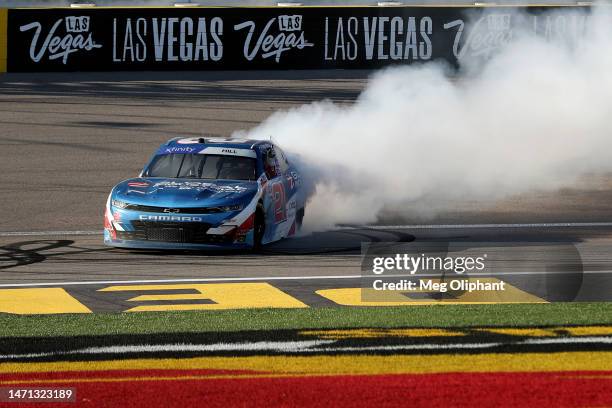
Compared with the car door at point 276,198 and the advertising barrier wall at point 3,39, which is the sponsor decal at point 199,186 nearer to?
the car door at point 276,198

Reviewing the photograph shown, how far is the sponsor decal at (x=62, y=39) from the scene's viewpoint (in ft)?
89.8

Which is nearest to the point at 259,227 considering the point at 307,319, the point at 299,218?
the point at 299,218

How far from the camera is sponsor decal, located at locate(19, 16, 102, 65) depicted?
27.4 m

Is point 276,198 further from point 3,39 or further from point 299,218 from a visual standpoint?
point 3,39

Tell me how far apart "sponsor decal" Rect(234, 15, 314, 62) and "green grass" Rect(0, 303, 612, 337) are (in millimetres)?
17743

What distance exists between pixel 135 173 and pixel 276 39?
31.5 ft

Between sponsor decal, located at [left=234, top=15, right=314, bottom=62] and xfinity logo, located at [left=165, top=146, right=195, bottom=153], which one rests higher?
sponsor decal, located at [left=234, top=15, right=314, bottom=62]

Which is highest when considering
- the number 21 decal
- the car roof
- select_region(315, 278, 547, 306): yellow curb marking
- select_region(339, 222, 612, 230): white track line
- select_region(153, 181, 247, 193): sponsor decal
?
the car roof

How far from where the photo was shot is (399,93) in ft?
70.9

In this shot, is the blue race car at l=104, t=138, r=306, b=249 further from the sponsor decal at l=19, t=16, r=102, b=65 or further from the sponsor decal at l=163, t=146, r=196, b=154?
the sponsor decal at l=19, t=16, r=102, b=65

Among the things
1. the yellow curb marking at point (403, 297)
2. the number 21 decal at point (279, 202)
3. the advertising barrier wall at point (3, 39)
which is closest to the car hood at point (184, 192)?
the number 21 decal at point (279, 202)

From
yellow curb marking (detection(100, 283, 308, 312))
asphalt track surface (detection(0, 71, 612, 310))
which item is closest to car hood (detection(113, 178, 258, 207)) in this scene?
asphalt track surface (detection(0, 71, 612, 310))

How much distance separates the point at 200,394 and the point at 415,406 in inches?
53.1

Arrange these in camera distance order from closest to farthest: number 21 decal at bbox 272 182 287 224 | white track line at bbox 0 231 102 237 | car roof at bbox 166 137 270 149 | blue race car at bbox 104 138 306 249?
1. blue race car at bbox 104 138 306 249
2. number 21 decal at bbox 272 182 287 224
3. car roof at bbox 166 137 270 149
4. white track line at bbox 0 231 102 237
